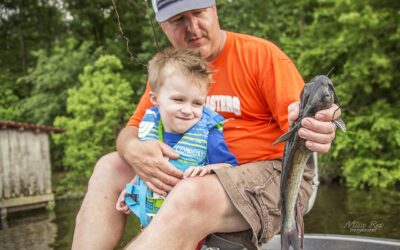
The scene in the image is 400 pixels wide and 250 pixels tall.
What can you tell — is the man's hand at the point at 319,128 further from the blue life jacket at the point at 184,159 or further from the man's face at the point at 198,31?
the man's face at the point at 198,31

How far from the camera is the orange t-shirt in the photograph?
235 cm

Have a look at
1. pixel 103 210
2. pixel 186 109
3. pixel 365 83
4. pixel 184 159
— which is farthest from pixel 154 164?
pixel 365 83

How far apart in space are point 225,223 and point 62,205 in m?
9.02

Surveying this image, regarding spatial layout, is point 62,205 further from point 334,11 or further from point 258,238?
point 258,238

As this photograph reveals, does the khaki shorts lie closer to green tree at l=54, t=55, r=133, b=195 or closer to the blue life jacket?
the blue life jacket

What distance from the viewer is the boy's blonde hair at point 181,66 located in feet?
7.01

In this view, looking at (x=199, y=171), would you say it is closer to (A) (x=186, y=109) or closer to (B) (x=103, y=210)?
(A) (x=186, y=109)

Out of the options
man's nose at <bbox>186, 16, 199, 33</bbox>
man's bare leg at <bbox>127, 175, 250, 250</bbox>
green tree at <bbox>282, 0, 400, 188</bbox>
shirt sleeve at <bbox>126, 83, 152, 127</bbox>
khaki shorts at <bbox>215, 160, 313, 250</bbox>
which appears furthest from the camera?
green tree at <bbox>282, 0, 400, 188</bbox>

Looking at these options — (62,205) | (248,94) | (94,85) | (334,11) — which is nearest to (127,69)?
(94,85)

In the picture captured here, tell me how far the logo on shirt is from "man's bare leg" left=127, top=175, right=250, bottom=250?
0.53 m

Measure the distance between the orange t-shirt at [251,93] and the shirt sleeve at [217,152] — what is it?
0.55 feet

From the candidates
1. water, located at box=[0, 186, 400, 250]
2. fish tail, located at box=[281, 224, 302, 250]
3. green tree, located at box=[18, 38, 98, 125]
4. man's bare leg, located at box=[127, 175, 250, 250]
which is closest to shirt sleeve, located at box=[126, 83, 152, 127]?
man's bare leg, located at box=[127, 175, 250, 250]

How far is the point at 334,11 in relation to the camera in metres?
9.57

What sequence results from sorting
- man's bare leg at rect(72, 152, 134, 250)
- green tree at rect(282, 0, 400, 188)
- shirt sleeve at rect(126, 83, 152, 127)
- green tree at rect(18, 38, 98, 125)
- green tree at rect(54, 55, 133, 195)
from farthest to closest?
green tree at rect(18, 38, 98, 125) → green tree at rect(54, 55, 133, 195) → green tree at rect(282, 0, 400, 188) → shirt sleeve at rect(126, 83, 152, 127) → man's bare leg at rect(72, 152, 134, 250)
